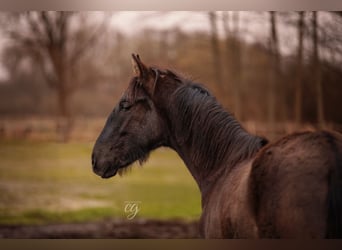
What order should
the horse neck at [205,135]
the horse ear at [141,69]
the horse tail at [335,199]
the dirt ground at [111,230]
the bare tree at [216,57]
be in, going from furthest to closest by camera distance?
the bare tree at [216,57] < the dirt ground at [111,230] < the horse ear at [141,69] < the horse neck at [205,135] < the horse tail at [335,199]

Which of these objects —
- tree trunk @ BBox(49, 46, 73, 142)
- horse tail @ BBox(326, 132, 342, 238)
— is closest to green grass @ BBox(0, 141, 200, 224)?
tree trunk @ BBox(49, 46, 73, 142)

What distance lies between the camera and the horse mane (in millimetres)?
2711

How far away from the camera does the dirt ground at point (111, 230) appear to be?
12.0 feet

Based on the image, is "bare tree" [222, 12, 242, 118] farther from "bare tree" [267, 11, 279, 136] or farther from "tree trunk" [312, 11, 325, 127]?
"tree trunk" [312, 11, 325, 127]

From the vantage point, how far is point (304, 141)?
7.16 ft

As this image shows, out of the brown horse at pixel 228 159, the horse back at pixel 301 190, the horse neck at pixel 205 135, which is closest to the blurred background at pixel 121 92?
the brown horse at pixel 228 159

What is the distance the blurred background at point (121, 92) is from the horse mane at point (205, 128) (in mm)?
805

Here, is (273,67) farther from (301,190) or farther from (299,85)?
(301,190)

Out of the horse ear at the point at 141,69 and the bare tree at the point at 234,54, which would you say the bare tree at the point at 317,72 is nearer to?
the bare tree at the point at 234,54

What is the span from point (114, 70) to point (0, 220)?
151 centimetres

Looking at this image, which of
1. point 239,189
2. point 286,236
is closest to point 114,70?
point 239,189

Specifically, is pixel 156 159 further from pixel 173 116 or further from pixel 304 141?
pixel 304 141

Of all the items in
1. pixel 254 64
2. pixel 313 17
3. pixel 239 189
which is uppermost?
pixel 313 17

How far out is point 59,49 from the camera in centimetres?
383
